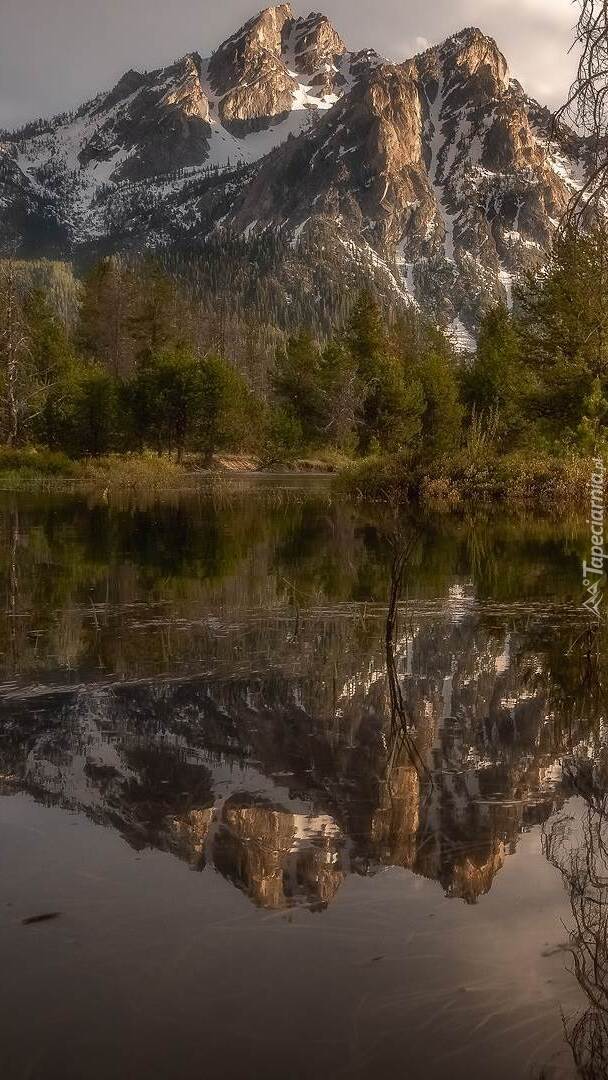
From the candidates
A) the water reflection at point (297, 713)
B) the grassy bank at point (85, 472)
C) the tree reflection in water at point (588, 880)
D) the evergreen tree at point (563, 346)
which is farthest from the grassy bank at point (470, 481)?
the tree reflection in water at point (588, 880)

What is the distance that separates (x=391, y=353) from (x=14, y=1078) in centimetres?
6502

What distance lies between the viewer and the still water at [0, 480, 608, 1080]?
3.70 m

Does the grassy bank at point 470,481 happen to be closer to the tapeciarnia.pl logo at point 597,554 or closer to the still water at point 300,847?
the tapeciarnia.pl logo at point 597,554

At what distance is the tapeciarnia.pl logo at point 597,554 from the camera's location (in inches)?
540

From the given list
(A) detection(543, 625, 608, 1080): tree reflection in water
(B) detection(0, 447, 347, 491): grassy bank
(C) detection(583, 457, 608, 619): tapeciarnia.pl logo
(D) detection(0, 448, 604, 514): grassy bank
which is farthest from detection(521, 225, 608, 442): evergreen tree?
(A) detection(543, 625, 608, 1080): tree reflection in water

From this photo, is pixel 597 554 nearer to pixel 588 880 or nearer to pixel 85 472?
pixel 588 880

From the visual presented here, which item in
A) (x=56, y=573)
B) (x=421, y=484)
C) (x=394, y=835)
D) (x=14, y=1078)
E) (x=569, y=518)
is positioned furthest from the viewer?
(x=421, y=484)

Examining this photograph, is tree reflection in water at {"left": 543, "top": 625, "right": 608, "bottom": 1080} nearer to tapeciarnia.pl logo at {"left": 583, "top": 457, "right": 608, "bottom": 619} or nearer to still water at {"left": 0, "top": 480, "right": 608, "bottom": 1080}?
still water at {"left": 0, "top": 480, "right": 608, "bottom": 1080}

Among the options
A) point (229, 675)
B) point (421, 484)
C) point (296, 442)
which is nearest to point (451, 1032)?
point (229, 675)

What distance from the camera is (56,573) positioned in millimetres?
16531

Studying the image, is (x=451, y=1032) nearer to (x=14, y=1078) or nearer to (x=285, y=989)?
(x=285, y=989)

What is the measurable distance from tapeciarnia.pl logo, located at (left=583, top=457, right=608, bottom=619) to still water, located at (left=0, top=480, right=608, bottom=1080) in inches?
57.9

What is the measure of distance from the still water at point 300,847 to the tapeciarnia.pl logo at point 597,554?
1.47 m

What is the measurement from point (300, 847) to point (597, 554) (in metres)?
15.8
